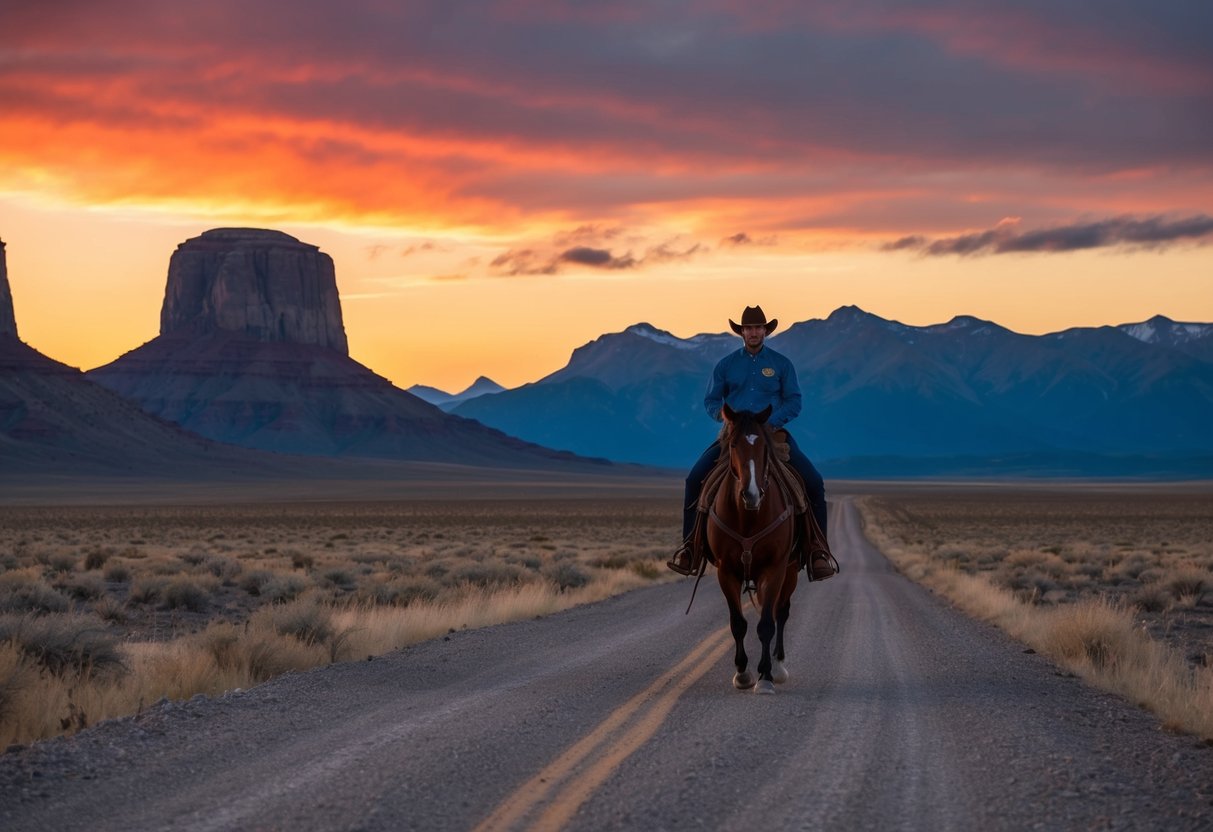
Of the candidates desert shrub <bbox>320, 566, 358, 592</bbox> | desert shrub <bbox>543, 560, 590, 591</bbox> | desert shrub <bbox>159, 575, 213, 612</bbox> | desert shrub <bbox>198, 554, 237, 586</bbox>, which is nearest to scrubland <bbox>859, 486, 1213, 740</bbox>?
desert shrub <bbox>543, 560, 590, 591</bbox>

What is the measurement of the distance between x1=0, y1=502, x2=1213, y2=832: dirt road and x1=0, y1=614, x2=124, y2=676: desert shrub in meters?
2.01

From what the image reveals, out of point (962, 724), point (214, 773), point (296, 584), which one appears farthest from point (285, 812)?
point (296, 584)

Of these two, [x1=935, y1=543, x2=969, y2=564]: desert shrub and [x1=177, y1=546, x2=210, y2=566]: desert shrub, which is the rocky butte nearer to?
[x1=177, y1=546, x2=210, y2=566]: desert shrub

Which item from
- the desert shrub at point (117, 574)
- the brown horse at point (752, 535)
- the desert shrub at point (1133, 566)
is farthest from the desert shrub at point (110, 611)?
the desert shrub at point (1133, 566)

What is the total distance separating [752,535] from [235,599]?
1692cm

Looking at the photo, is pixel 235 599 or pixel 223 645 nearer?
pixel 223 645

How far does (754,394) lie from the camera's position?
501 inches

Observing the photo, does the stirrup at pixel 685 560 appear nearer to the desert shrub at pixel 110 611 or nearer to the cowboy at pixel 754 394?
the cowboy at pixel 754 394

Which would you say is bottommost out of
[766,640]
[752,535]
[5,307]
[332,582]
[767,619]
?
[332,582]

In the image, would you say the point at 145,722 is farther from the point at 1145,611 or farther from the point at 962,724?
the point at 1145,611

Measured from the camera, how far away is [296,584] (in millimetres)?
27594

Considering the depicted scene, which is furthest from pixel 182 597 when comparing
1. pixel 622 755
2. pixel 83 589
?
pixel 622 755

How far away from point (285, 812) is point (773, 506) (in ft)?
19.4

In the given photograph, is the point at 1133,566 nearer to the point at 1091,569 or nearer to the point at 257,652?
the point at 1091,569
